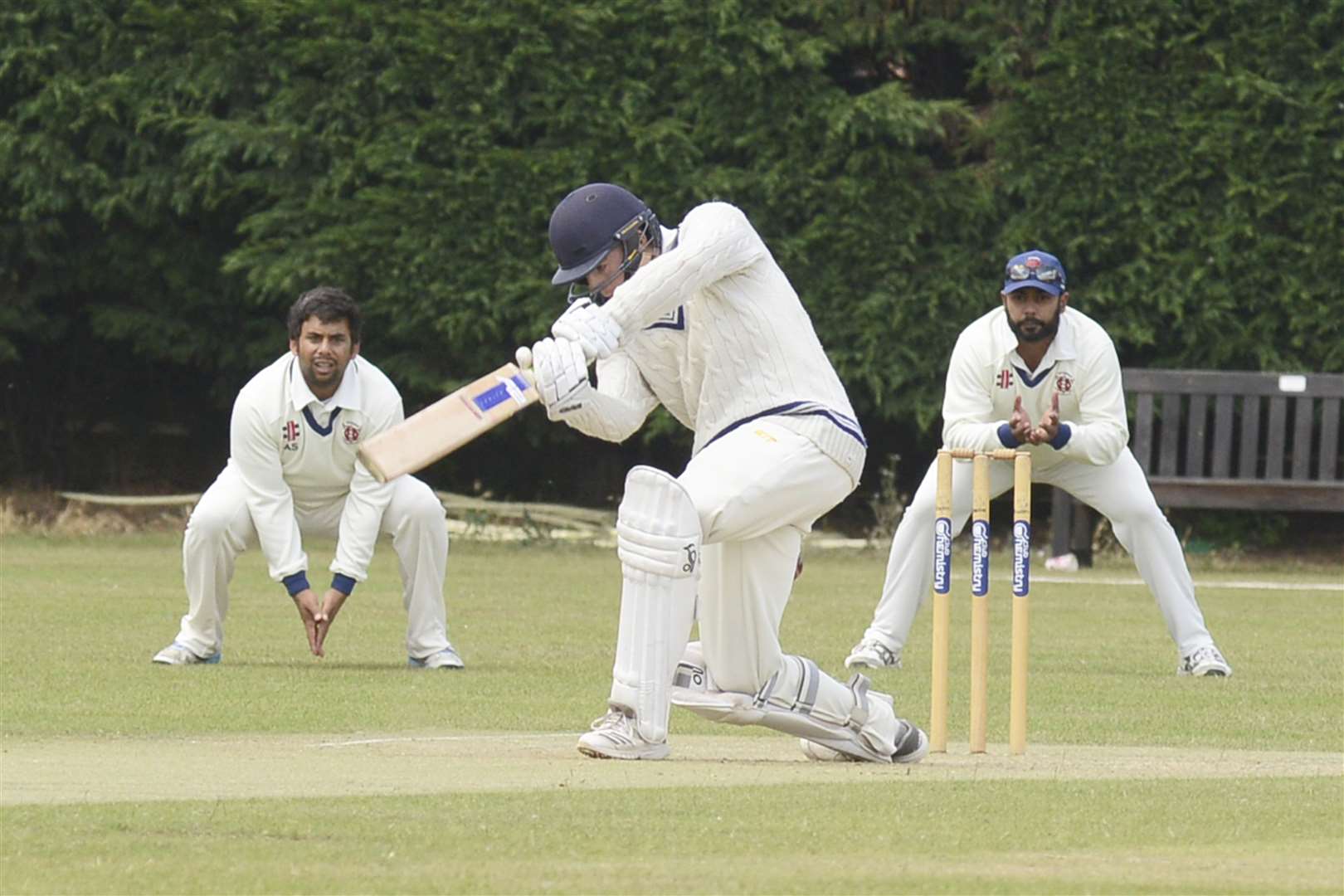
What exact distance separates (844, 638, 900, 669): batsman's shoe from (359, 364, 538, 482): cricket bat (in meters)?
3.43

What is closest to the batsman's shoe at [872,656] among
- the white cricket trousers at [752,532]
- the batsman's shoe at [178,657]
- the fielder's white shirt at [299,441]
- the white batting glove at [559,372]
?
the fielder's white shirt at [299,441]

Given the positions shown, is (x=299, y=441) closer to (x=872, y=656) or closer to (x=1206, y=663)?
(x=872, y=656)

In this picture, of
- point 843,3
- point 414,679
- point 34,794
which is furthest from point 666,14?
point 34,794

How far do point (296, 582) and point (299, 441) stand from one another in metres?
0.54

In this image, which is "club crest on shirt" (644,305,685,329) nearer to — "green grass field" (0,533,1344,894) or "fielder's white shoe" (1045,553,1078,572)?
"green grass field" (0,533,1344,894)

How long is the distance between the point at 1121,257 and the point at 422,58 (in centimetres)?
491

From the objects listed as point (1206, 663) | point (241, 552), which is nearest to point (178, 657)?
point (241, 552)

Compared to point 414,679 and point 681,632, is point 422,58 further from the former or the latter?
point 681,632

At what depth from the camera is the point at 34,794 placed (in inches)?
201

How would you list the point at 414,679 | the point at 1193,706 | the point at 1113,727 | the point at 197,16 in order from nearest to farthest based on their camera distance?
the point at 1113,727 < the point at 1193,706 < the point at 414,679 < the point at 197,16

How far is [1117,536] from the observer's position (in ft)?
30.1

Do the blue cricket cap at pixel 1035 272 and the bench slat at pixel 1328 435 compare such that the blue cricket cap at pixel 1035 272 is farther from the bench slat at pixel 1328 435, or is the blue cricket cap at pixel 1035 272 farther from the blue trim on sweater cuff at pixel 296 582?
the bench slat at pixel 1328 435

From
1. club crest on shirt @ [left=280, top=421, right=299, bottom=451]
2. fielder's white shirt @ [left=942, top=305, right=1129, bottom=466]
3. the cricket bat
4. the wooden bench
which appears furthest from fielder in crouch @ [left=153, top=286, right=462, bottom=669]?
the wooden bench

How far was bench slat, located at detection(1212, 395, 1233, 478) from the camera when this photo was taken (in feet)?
49.8
